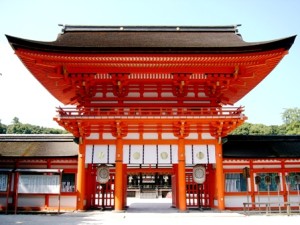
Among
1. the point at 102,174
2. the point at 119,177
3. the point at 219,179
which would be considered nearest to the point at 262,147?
the point at 219,179

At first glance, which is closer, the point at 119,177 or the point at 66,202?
the point at 119,177

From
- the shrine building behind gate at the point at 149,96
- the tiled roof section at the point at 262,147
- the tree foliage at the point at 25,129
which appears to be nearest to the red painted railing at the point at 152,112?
the shrine building behind gate at the point at 149,96

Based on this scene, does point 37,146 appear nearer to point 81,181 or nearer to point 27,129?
point 81,181

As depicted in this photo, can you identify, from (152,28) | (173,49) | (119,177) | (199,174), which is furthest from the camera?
(152,28)

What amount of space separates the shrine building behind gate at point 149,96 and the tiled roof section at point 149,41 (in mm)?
47

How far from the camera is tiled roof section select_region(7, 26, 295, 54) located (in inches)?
542

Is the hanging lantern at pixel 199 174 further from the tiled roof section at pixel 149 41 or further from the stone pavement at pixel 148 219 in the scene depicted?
the tiled roof section at pixel 149 41

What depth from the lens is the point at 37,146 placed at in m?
18.3

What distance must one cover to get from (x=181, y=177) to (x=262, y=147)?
6339mm

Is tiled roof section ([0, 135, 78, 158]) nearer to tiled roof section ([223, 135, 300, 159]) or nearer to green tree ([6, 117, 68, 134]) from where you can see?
tiled roof section ([223, 135, 300, 159])

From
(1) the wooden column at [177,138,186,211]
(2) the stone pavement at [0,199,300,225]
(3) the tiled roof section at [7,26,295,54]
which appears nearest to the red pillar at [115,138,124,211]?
(2) the stone pavement at [0,199,300,225]

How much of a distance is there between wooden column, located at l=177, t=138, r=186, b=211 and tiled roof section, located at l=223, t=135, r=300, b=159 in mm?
2991


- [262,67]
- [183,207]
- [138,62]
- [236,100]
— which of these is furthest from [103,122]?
[236,100]

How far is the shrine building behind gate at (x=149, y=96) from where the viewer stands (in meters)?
14.0
